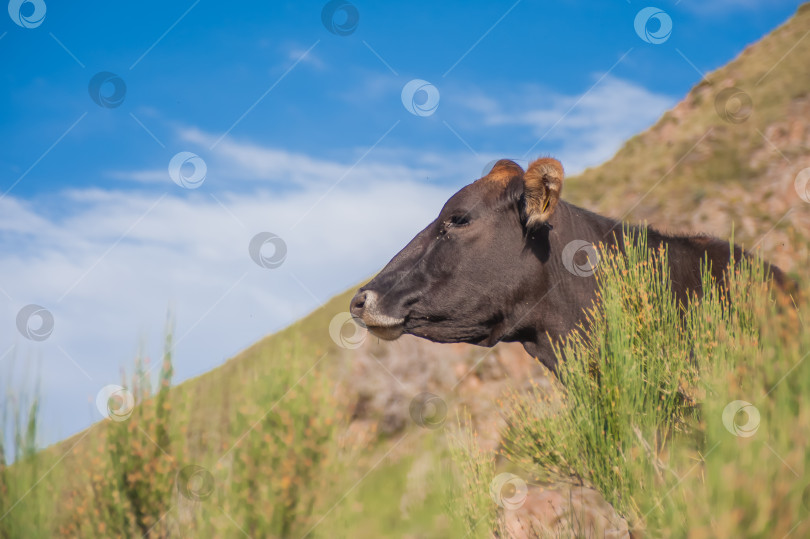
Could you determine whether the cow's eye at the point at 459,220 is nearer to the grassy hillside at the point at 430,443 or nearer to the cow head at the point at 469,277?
the cow head at the point at 469,277

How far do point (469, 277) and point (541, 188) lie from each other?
125 centimetres

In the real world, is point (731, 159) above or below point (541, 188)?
above

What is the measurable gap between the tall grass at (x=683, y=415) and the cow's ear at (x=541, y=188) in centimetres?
106

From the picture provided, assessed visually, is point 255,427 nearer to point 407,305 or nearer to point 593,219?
point 407,305

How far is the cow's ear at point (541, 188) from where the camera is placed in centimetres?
674

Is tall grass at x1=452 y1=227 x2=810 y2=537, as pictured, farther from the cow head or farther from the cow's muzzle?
the cow's muzzle

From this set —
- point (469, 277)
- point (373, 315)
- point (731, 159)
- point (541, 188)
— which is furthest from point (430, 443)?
point (731, 159)

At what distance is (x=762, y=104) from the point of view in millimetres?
36844

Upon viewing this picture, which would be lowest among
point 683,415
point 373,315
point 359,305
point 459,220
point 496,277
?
point 683,415

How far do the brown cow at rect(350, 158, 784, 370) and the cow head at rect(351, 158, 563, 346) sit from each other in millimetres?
11

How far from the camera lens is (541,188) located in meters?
6.93

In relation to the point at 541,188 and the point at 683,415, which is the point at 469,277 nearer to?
the point at 541,188

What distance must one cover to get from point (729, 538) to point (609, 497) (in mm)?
2882

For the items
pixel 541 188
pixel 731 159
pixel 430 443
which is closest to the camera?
pixel 430 443
